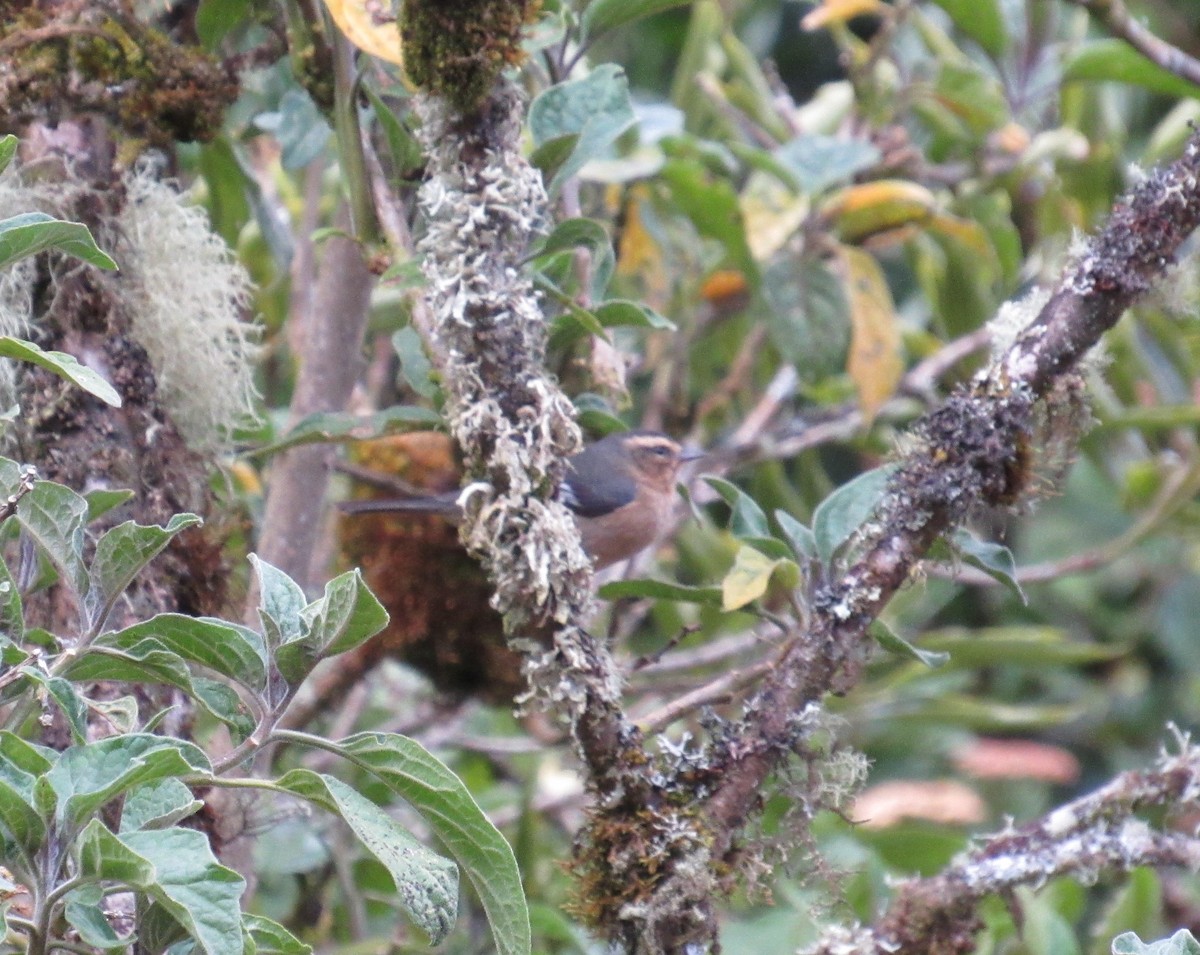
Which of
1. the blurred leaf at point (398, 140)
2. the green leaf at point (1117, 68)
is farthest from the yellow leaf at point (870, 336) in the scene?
the blurred leaf at point (398, 140)

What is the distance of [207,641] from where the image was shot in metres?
1.24

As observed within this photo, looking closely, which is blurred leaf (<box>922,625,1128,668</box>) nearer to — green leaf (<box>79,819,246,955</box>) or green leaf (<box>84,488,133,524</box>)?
green leaf (<box>84,488,133,524</box>)

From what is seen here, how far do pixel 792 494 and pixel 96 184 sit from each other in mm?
1855

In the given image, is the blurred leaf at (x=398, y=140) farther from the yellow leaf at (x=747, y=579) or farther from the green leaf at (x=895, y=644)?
the green leaf at (x=895, y=644)

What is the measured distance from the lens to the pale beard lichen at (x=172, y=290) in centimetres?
170

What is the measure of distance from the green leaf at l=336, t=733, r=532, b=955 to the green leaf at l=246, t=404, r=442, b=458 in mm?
633

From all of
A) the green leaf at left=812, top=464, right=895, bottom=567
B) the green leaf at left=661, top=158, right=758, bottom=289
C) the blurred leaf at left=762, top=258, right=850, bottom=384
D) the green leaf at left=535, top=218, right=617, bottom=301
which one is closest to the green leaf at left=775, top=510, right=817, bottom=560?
the green leaf at left=812, top=464, right=895, bottom=567

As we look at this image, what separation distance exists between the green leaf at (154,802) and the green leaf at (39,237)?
1.52 ft

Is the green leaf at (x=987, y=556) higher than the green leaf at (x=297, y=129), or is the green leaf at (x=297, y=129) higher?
the green leaf at (x=297, y=129)

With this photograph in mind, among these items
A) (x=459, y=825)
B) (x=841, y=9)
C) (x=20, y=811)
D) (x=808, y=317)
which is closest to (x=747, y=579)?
(x=459, y=825)

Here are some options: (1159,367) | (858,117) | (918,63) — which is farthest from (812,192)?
(1159,367)

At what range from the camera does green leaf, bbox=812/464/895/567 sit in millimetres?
1688

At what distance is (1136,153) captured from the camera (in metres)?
5.46

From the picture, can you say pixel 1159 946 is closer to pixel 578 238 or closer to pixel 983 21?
pixel 578 238
